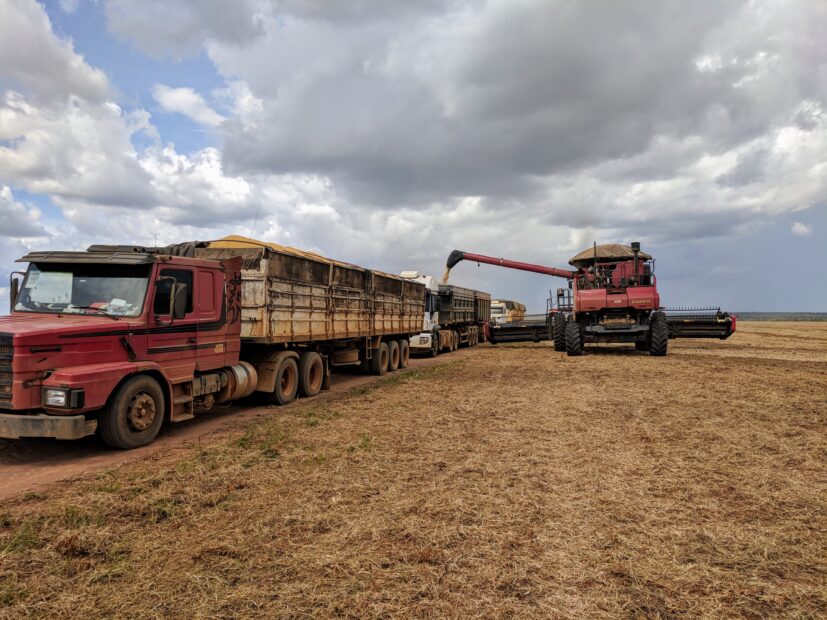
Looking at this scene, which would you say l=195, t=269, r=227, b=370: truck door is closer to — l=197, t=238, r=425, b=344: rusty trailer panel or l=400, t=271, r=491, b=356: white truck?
l=197, t=238, r=425, b=344: rusty trailer panel

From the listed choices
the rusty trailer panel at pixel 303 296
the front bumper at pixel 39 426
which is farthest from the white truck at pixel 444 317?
the front bumper at pixel 39 426

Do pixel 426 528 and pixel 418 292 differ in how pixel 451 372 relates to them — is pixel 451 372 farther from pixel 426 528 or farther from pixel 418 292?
pixel 426 528

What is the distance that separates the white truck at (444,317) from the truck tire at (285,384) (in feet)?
31.1

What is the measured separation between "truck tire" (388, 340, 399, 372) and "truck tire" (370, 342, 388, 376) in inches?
17.4

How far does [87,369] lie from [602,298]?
55.0ft

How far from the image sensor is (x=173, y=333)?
294 inches

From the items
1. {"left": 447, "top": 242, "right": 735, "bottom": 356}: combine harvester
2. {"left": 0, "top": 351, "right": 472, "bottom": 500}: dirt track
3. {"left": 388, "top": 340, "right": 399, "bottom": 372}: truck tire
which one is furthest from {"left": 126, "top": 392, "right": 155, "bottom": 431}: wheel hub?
{"left": 447, "top": 242, "right": 735, "bottom": 356}: combine harvester

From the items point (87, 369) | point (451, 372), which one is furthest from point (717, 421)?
point (87, 369)

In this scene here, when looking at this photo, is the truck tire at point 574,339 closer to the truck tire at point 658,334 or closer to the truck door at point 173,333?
the truck tire at point 658,334

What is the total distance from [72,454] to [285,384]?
4430mm

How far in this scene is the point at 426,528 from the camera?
13.5 feet

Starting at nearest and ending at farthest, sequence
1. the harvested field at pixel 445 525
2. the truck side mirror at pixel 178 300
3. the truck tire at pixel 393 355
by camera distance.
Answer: the harvested field at pixel 445 525 < the truck side mirror at pixel 178 300 < the truck tire at pixel 393 355

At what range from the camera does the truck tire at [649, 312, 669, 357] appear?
1856 cm

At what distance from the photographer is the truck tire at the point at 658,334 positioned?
18.6 m
